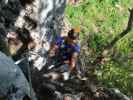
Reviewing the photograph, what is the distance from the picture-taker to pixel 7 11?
351 inches

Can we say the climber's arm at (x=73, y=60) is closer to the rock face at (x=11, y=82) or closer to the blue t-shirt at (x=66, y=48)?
the blue t-shirt at (x=66, y=48)

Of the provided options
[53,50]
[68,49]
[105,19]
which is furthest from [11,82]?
[105,19]

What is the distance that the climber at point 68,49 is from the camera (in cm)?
948

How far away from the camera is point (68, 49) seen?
9.62 meters

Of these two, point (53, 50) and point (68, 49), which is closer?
point (68, 49)

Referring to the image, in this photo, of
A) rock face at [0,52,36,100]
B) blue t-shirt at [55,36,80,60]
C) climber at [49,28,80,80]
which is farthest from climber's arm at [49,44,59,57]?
rock face at [0,52,36,100]

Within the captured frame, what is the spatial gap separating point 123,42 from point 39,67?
6132mm

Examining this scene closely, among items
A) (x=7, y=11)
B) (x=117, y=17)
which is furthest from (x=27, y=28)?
(x=117, y=17)

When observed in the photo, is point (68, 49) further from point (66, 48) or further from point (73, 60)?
point (73, 60)

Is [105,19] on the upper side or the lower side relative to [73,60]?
upper

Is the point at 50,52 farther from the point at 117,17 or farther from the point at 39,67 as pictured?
the point at 117,17

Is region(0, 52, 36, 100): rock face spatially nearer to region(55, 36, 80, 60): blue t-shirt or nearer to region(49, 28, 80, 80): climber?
region(49, 28, 80, 80): climber

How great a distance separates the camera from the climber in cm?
948

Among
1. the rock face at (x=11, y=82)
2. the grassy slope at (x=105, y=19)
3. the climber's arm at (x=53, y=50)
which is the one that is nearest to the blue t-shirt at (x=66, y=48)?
the climber's arm at (x=53, y=50)
